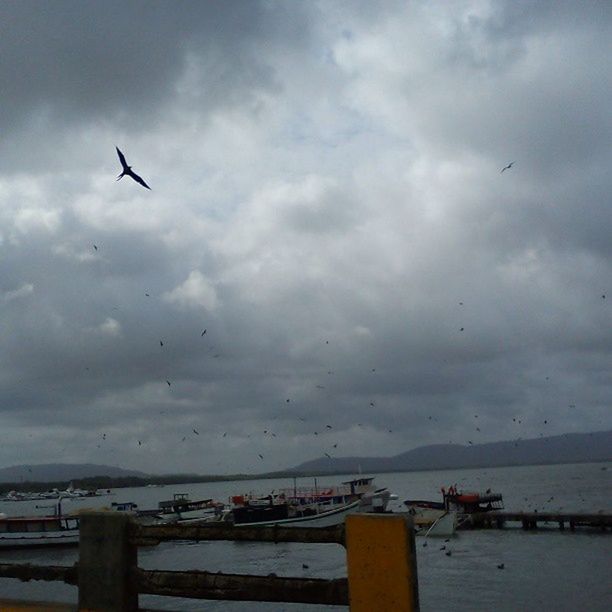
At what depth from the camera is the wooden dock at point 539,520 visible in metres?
47.8

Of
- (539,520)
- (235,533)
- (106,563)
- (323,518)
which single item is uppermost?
(235,533)

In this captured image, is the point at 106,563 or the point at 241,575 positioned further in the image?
the point at 106,563

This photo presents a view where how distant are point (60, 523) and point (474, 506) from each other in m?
33.8

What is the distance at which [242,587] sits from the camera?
198 inches

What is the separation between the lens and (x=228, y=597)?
5.12 metres

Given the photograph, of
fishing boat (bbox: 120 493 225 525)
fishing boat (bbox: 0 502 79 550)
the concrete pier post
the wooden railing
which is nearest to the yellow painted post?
the wooden railing

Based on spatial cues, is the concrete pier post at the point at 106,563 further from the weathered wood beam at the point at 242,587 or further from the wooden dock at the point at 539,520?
the wooden dock at the point at 539,520

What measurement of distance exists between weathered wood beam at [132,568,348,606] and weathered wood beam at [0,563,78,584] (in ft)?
2.01

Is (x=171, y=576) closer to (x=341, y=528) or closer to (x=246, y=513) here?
(x=341, y=528)

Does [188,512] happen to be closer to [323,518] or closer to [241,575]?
[323,518]

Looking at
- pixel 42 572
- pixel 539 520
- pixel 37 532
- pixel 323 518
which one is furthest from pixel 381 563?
pixel 37 532

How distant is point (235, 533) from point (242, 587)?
15.4 inches

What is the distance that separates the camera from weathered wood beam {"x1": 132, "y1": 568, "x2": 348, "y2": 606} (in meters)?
4.81

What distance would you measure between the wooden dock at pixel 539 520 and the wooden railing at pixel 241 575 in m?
48.6
